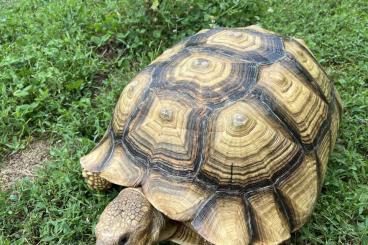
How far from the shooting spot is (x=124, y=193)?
115 inches

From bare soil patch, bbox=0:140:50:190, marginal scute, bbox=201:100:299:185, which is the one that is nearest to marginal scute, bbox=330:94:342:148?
marginal scute, bbox=201:100:299:185

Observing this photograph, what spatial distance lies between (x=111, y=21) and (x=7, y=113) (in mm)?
1437

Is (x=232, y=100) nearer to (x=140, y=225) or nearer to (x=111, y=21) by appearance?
(x=140, y=225)

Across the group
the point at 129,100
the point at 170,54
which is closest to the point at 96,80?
the point at 170,54

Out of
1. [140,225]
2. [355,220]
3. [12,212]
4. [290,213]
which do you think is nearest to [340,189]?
[355,220]

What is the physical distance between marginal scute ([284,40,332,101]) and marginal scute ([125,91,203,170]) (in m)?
1.00

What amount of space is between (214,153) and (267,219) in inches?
19.9

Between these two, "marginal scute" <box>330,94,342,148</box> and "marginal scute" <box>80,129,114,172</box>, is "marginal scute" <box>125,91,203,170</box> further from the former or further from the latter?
"marginal scute" <box>330,94,342,148</box>

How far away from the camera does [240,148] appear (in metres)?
2.83

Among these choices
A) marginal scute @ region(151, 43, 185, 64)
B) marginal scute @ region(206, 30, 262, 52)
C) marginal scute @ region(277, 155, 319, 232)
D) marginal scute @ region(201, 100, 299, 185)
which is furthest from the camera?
marginal scute @ region(151, 43, 185, 64)

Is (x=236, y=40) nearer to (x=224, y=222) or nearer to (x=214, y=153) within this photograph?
(x=214, y=153)

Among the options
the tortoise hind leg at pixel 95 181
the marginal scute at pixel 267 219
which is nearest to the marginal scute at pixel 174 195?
the marginal scute at pixel 267 219

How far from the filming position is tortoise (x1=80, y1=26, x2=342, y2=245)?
2.80m

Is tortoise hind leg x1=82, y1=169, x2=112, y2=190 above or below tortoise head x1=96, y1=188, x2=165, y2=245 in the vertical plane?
below
